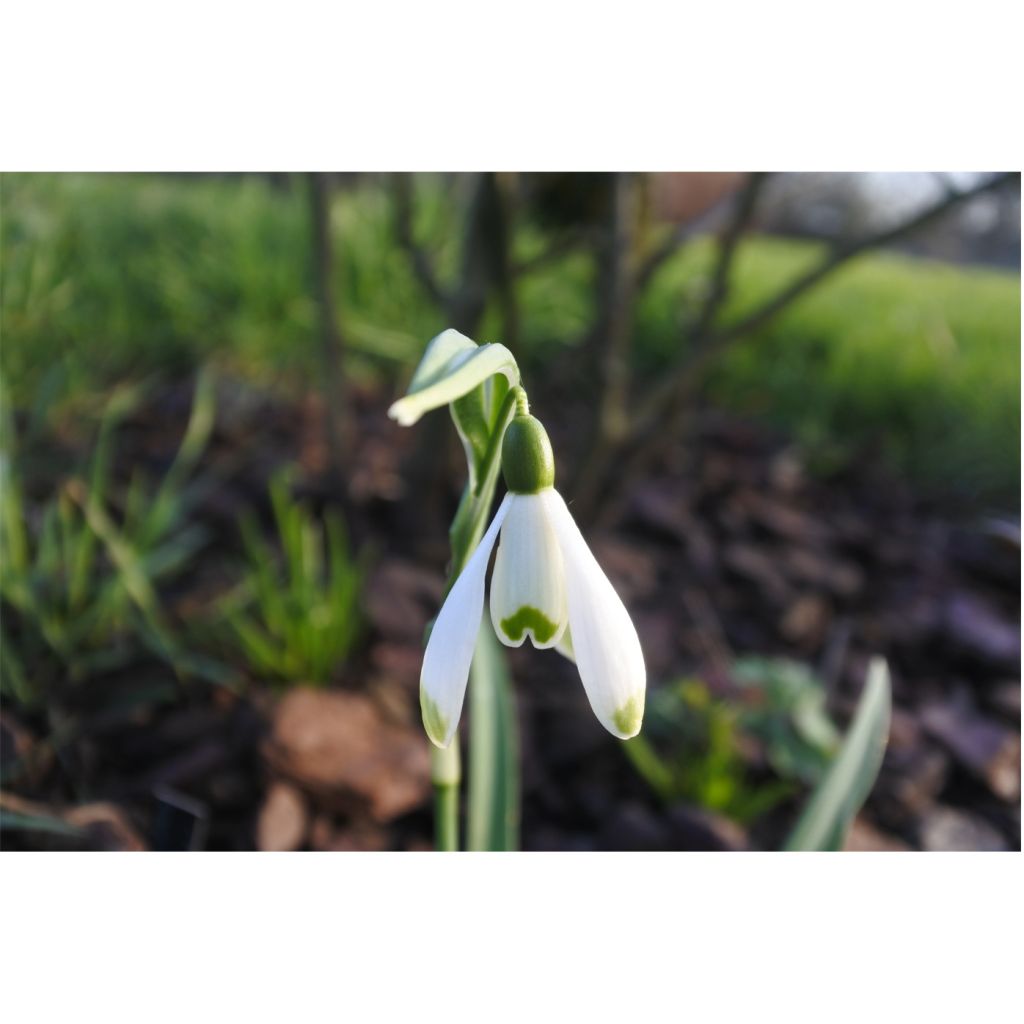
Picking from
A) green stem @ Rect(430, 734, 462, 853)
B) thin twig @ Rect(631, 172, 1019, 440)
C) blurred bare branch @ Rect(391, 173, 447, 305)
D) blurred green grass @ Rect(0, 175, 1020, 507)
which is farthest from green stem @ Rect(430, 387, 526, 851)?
blurred green grass @ Rect(0, 175, 1020, 507)

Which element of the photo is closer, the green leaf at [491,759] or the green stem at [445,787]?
the green stem at [445,787]

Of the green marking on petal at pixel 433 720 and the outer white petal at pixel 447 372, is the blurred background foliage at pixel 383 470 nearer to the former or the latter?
the green marking on petal at pixel 433 720

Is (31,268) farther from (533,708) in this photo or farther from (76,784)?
(533,708)

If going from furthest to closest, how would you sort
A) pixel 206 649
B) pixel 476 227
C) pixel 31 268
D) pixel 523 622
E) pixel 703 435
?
pixel 703 435, pixel 31 268, pixel 476 227, pixel 206 649, pixel 523 622

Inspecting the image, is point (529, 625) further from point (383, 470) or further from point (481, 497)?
point (383, 470)

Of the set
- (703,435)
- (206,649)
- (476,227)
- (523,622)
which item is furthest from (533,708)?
(703,435)

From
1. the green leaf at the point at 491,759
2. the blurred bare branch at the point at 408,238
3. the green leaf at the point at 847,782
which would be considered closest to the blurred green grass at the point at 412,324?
the blurred bare branch at the point at 408,238

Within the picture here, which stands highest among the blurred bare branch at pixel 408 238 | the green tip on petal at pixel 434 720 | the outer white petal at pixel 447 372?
the blurred bare branch at pixel 408 238
